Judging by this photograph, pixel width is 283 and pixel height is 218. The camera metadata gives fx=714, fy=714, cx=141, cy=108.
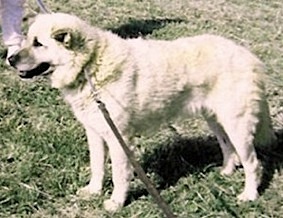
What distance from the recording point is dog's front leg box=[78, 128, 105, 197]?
4430mm

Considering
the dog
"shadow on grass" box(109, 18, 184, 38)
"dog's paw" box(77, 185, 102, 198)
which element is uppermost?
the dog

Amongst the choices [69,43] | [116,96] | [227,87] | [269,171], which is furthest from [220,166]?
[69,43]

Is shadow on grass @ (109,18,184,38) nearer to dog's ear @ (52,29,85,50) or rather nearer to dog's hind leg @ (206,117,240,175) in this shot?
dog's hind leg @ (206,117,240,175)

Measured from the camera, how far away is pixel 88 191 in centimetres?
447

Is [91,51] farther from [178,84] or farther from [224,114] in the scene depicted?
[224,114]

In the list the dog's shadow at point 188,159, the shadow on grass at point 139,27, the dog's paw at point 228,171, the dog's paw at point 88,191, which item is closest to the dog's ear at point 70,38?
the dog's paw at point 88,191

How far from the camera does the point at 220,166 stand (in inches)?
190

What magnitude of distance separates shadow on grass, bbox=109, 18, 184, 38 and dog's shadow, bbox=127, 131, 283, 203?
7.83 ft

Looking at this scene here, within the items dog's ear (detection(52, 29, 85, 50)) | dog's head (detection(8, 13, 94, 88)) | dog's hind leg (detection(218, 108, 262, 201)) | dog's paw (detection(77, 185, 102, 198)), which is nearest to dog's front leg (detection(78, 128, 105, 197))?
dog's paw (detection(77, 185, 102, 198))

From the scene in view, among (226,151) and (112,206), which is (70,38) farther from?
(226,151)

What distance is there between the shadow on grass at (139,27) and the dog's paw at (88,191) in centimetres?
304

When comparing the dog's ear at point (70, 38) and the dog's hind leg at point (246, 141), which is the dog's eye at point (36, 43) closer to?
the dog's ear at point (70, 38)

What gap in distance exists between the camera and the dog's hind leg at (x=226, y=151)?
4.72 meters

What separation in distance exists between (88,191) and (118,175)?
12.6 inches
